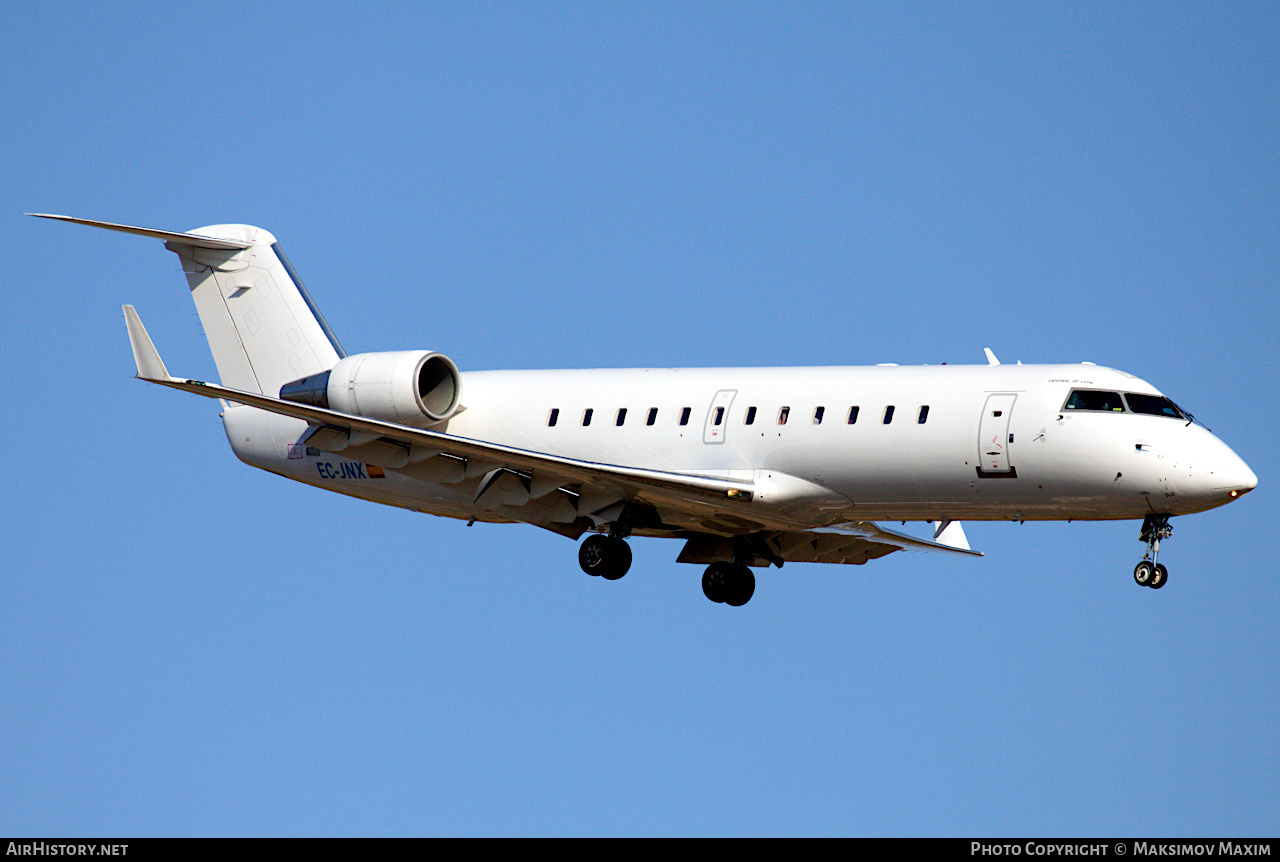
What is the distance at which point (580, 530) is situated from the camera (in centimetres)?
2962

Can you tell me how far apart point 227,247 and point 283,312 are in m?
1.63

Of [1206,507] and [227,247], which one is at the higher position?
[227,247]

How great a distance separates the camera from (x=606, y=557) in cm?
2864

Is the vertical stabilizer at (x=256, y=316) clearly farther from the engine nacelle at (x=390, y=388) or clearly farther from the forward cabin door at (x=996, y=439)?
the forward cabin door at (x=996, y=439)

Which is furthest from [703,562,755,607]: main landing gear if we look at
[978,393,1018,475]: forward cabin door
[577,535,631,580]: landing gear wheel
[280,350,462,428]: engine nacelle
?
[978,393,1018,475]: forward cabin door

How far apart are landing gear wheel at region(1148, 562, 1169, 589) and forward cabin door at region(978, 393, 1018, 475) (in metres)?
2.51

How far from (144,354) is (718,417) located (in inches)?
356

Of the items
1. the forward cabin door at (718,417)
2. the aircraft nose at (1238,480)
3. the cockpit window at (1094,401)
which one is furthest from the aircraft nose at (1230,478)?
the forward cabin door at (718,417)
